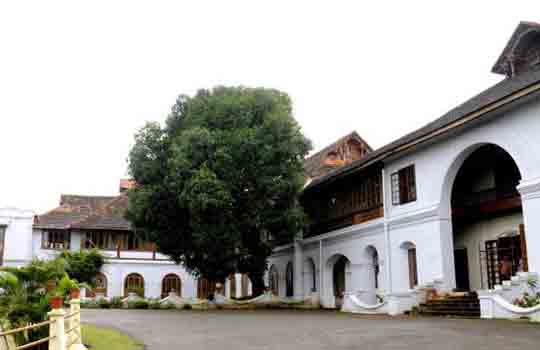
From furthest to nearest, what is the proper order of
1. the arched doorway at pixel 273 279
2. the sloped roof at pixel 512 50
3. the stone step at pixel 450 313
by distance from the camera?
the arched doorway at pixel 273 279 → the sloped roof at pixel 512 50 → the stone step at pixel 450 313

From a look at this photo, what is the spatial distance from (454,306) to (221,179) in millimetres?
10433

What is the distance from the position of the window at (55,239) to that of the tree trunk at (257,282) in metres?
16.5

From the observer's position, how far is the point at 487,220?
2056 centimetres

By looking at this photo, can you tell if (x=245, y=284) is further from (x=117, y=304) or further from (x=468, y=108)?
(x=468, y=108)

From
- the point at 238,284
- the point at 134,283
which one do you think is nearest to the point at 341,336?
the point at 238,284

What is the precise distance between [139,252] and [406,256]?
22550 mm

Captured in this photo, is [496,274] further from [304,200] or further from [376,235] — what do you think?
[304,200]

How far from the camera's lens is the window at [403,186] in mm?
21828

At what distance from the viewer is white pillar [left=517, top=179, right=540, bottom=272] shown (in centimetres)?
1574

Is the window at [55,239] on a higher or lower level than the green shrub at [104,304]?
higher

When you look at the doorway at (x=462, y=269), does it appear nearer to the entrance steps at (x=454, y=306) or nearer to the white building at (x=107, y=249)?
the entrance steps at (x=454, y=306)

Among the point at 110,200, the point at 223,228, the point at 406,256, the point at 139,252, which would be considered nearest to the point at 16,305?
the point at 223,228

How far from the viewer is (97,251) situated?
3625 centimetres

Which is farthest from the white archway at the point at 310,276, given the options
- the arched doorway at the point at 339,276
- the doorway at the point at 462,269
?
→ the doorway at the point at 462,269
